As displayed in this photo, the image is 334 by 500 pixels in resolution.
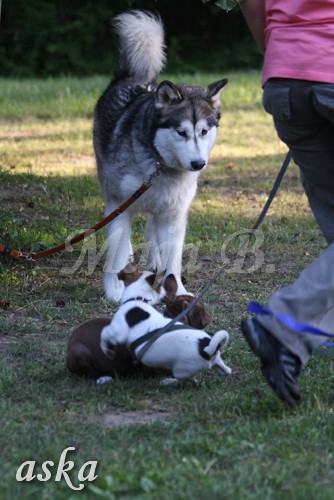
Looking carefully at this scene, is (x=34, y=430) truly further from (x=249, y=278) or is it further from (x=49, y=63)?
(x=49, y=63)

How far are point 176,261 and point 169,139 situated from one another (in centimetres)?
80

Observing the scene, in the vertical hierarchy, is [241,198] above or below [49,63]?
above

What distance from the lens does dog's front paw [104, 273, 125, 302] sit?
213 inches

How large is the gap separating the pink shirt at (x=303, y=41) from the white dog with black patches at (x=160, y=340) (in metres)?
1.03

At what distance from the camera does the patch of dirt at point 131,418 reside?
345 centimetres

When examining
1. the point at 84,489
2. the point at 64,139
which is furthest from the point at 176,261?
the point at 64,139

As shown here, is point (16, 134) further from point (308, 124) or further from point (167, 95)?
point (308, 124)

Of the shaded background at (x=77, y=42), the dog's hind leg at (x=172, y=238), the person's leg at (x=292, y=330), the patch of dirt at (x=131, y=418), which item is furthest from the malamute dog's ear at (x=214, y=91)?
the shaded background at (x=77, y=42)

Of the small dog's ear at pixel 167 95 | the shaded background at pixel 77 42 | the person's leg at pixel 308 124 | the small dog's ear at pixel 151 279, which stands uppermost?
the person's leg at pixel 308 124

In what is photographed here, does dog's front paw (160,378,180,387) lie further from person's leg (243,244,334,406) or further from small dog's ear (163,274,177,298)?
person's leg (243,244,334,406)

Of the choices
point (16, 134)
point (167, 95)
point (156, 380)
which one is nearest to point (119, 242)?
point (167, 95)

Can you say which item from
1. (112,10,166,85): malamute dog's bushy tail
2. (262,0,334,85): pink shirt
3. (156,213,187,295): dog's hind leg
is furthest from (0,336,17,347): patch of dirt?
(112,10,166,85): malamute dog's bushy tail

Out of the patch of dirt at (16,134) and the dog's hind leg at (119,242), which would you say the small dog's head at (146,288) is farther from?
the patch of dirt at (16,134)

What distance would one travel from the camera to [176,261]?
564cm
